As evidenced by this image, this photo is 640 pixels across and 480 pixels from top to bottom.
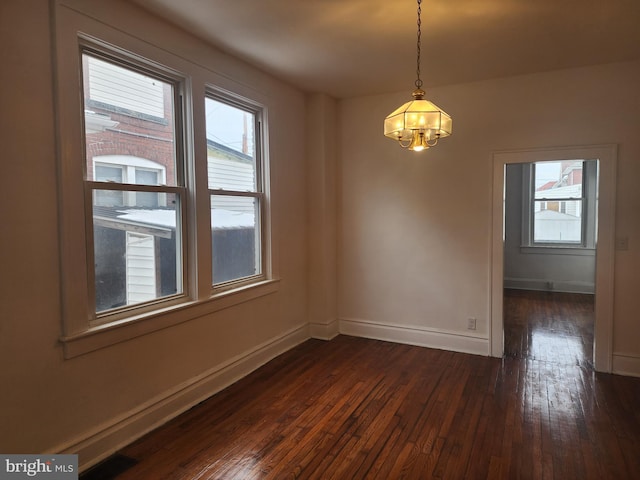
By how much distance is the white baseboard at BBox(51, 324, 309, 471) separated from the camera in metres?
2.34

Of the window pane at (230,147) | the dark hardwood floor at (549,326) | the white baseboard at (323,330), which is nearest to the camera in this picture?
the window pane at (230,147)

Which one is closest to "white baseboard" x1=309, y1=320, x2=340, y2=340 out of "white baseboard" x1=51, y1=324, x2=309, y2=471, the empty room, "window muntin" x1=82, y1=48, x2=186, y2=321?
the empty room

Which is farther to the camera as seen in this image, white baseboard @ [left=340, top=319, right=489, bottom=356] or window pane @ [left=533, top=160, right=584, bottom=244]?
window pane @ [left=533, top=160, right=584, bottom=244]

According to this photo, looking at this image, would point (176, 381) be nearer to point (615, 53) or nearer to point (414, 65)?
point (414, 65)

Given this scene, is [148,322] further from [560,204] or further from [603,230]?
[560,204]

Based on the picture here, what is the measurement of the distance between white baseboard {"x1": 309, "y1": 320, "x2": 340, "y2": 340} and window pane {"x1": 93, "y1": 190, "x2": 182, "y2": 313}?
1987 millimetres

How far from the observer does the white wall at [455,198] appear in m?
3.58

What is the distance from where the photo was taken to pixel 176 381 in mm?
2959

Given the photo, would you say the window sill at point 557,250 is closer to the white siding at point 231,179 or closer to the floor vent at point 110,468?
the white siding at point 231,179

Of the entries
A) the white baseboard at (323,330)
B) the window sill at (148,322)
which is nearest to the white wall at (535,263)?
the white baseboard at (323,330)

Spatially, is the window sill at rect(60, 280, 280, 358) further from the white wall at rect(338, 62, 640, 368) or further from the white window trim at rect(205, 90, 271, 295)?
the white wall at rect(338, 62, 640, 368)

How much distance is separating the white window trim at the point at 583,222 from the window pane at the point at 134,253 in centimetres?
646

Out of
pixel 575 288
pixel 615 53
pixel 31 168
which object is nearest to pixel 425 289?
pixel 615 53

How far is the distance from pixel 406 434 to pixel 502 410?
2.69ft
